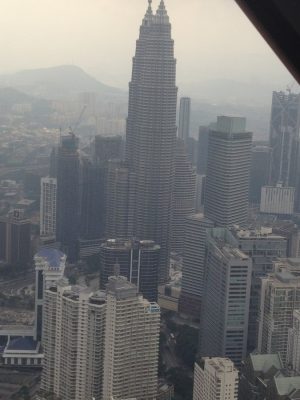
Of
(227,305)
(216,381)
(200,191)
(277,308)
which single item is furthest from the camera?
(200,191)

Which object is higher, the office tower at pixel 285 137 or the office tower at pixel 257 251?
the office tower at pixel 285 137

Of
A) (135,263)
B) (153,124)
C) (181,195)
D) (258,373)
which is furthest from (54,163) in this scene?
(258,373)

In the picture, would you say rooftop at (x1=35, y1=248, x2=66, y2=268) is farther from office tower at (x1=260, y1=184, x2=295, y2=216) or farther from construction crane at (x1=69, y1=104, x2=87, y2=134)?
construction crane at (x1=69, y1=104, x2=87, y2=134)

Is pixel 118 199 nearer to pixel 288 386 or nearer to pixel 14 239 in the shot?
pixel 14 239

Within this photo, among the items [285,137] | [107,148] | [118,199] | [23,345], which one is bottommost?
[23,345]

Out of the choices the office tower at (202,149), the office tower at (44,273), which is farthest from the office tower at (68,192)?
the office tower at (44,273)

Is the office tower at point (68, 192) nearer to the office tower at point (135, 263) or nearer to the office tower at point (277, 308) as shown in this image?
the office tower at point (135, 263)

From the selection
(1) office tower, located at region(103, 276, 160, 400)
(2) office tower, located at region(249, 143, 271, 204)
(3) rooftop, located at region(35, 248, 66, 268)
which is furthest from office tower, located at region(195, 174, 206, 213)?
(1) office tower, located at region(103, 276, 160, 400)
